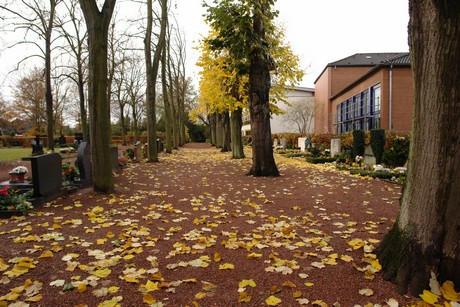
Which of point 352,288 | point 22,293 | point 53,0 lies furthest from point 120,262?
point 53,0

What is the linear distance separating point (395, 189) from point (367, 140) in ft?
22.6

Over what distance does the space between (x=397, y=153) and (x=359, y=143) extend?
1.99 m

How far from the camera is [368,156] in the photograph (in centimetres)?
1433

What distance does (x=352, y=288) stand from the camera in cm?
297

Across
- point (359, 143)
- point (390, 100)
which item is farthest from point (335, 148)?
point (390, 100)

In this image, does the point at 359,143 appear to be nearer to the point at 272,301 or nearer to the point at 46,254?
the point at 272,301

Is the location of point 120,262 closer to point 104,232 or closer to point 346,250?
point 104,232

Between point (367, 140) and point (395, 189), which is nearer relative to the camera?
point (395, 189)

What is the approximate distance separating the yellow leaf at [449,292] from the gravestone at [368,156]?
1172cm

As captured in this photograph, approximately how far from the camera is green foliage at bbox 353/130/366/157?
15.0m

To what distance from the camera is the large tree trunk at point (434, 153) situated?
276 cm

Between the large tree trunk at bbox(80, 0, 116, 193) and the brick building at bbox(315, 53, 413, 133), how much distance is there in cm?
2099

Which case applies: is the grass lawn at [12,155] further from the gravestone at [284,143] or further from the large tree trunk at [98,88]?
the gravestone at [284,143]

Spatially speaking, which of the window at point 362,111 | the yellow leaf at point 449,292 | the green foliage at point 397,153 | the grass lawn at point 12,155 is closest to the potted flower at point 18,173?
the yellow leaf at point 449,292
